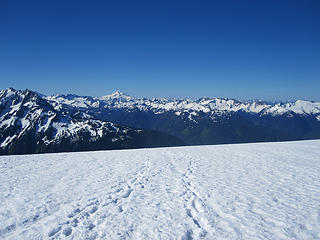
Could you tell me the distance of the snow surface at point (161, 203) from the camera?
21.0ft

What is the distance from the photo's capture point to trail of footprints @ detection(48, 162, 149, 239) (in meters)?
6.53

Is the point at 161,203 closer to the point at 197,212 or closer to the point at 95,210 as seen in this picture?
the point at 197,212

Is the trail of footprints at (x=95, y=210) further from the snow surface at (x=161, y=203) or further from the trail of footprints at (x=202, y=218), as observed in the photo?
the trail of footprints at (x=202, y=218)

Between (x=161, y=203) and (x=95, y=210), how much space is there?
2804 millimetres

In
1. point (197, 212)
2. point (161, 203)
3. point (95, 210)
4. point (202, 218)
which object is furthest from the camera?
point (161, 203)

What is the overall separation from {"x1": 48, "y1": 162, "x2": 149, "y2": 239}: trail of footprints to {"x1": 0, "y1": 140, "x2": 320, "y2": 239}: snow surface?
31 millimetres

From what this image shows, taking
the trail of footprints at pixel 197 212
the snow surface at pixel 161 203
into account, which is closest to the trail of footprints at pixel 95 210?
the snow surface at pixel 161 203

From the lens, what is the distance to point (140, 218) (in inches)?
284

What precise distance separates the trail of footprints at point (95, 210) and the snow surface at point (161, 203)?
31mm

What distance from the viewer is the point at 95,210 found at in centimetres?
790

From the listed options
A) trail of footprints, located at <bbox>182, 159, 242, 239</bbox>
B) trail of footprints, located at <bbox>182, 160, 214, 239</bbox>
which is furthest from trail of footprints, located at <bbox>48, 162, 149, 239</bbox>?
trail of footprints, located at <bbox>182, 159, 242, 239</bbox>

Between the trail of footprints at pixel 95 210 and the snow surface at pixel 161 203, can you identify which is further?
the trail of footprints at pixel 95 210

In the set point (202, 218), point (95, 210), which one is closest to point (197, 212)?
point (202, 218)

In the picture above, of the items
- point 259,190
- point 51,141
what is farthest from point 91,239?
point 51,141
